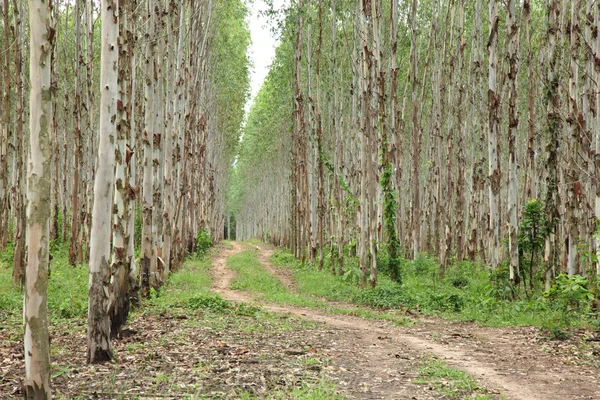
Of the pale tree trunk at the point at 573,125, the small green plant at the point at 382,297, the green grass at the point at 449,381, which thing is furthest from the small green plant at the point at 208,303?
the pale tree trunk at the point at 573,125

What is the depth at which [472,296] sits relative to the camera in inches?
560

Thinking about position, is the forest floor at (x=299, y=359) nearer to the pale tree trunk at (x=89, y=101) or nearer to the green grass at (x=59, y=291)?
the green grass at (x=59, y=291)

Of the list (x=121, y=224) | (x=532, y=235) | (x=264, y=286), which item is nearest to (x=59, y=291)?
(x=121, y=224)

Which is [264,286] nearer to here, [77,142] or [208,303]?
[208,303]

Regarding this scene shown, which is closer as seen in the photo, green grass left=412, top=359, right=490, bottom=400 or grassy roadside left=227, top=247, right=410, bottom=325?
green grass left=412, top=359, right=490, bottom=400

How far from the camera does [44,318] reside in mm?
4848

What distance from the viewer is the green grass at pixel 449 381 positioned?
5.95 meters

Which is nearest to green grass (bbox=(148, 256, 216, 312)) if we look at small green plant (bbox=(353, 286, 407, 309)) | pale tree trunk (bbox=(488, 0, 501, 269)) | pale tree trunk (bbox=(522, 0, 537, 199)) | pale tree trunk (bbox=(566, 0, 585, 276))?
small green plant (bbox=(353, 286, 407, 309))

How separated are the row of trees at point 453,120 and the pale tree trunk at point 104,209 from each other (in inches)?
307

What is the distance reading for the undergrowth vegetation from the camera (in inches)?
389

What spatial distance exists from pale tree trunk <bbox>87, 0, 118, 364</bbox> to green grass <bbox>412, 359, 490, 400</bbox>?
3.90 m

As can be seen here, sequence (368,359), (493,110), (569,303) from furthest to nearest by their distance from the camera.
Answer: (493,110) → (569,303) → (368,359)

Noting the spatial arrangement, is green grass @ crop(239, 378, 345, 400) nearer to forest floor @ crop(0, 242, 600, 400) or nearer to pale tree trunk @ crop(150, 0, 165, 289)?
forest floor @ crop(0, 242, 600, 400)

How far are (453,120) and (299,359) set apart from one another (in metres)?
19.9
